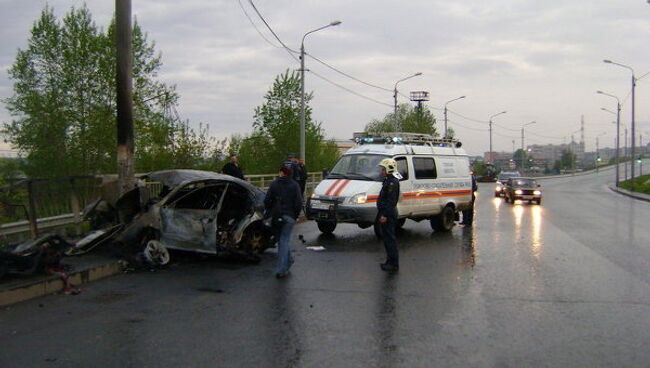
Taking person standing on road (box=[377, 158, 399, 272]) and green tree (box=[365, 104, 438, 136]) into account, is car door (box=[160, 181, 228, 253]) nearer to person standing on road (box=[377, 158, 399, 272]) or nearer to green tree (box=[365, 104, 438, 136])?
person standing on road (box=[377, 158, 399, 272])

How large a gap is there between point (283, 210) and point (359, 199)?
3930 mm

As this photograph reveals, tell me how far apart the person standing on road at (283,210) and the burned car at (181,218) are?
1.15 m

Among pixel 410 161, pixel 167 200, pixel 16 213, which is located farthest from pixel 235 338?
pixel 410 161

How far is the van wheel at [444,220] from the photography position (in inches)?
568

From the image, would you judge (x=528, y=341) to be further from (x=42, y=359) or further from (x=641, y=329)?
(x=42, y=359)

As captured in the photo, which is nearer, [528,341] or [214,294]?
[528,341]

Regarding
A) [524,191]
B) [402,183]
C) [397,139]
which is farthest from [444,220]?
[524,191]

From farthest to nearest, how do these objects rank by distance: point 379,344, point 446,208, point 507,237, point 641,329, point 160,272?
point 446,208 → point 507,237 → point 160,272 → point 641,329 → point 379,344

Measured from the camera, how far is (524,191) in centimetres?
2819

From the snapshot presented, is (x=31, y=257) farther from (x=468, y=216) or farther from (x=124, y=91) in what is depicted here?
(x=468, y=216)

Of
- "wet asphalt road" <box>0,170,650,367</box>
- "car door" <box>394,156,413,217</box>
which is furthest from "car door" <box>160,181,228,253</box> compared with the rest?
"car door" <box>394,156,413,217</box>

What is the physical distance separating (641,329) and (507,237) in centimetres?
779

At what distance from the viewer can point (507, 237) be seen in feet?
44.0

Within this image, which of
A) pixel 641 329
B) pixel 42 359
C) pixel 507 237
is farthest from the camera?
pixel 507 237
